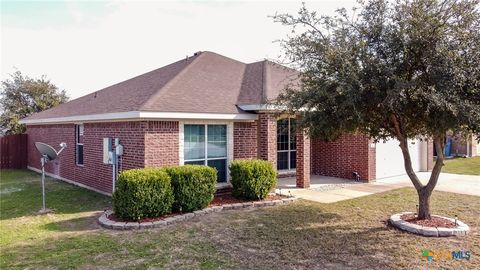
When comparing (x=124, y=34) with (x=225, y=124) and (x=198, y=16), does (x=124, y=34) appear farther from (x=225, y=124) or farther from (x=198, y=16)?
(x=225, y=124)

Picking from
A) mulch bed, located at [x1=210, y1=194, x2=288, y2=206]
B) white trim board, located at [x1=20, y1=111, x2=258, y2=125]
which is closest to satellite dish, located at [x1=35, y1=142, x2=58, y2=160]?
white trim board, located at [x1=20, y1=111, x2=258, y2=125]

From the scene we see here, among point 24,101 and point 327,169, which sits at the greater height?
point 24,101

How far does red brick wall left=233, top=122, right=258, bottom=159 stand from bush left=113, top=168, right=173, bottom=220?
353cm

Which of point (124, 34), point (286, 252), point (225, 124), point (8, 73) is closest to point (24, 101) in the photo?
point (8, 73)

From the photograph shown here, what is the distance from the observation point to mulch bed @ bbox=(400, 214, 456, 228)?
7500 millimetres

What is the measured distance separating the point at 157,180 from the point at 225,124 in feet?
12.0

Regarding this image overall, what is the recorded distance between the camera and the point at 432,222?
7.70m

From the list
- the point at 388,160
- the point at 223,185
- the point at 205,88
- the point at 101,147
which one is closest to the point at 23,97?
the point at 101,147

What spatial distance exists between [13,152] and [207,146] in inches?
604

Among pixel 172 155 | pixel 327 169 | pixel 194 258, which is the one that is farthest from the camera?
pixel 327 169

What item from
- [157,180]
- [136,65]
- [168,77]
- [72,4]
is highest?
[136,65]

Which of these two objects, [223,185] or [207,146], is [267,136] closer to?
[207,146]

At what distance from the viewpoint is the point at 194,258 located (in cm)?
589

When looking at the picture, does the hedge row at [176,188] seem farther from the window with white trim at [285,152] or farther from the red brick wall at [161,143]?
the window with white trim at [285,152]
